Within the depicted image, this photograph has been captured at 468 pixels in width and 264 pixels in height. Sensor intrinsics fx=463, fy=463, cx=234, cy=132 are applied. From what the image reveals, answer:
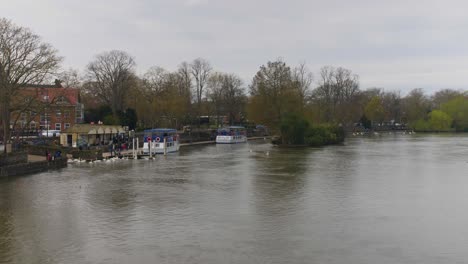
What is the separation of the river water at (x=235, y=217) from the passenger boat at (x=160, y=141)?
1696 cm

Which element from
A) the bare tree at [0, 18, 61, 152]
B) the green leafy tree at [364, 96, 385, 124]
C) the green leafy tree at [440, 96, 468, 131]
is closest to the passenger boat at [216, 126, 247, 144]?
the bare tree at [0, 18, 61, 152]

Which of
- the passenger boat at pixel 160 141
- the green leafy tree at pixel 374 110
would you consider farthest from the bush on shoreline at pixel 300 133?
the green leafy tree at pixel 374 110

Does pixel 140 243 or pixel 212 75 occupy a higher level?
pixel 212 75

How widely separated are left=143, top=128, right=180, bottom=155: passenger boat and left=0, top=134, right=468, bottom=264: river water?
668 inches

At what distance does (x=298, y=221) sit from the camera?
18844 mm

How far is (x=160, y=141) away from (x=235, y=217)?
117 feet

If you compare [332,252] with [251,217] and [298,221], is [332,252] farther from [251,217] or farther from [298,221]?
[251,217]

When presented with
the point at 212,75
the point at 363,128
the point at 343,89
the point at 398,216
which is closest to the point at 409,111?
the point at 363,128

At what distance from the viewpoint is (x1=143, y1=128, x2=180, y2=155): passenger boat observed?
173 ft

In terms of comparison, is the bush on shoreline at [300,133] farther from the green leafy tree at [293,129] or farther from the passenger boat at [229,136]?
the passenger boat at [229,136]

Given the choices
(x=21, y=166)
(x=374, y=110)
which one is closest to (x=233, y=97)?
(x=374, y=110)

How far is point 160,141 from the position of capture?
5434cm

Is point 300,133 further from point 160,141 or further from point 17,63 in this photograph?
point 17,63

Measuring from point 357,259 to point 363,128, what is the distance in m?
117
